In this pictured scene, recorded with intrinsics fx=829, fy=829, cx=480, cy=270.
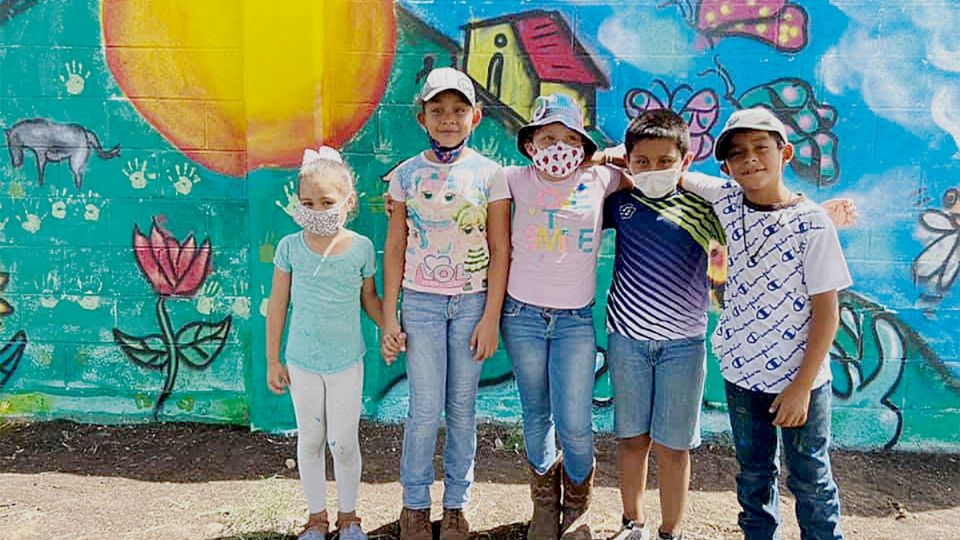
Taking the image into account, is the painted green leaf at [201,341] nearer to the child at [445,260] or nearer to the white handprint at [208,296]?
the white handprint at [208,296]

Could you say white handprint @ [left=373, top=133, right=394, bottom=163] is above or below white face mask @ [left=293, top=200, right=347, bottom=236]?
above

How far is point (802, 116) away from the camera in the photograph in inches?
158

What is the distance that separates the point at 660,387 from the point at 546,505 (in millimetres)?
696

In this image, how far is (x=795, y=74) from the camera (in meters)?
4.00

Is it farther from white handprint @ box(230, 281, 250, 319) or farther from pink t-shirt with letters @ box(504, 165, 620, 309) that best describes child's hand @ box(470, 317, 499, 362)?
white handprint @ box(230, 281, 250, 319)

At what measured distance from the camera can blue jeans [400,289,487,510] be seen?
3.10 m

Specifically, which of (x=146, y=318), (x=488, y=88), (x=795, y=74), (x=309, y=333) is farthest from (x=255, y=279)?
(x=795, y=74)

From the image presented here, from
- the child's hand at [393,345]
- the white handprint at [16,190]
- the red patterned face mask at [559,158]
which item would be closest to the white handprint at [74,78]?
the white handprint at [16,190]

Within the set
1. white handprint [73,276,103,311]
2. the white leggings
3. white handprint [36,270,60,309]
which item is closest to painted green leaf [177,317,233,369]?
white handprint [73,276,103,311]

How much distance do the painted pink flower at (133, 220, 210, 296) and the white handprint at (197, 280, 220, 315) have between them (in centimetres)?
4

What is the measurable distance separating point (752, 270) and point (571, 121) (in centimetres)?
82

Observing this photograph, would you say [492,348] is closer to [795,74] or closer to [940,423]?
[795,74]

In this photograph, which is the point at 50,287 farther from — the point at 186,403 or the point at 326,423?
the point at 326,423

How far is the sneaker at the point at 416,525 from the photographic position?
10.6 ft
